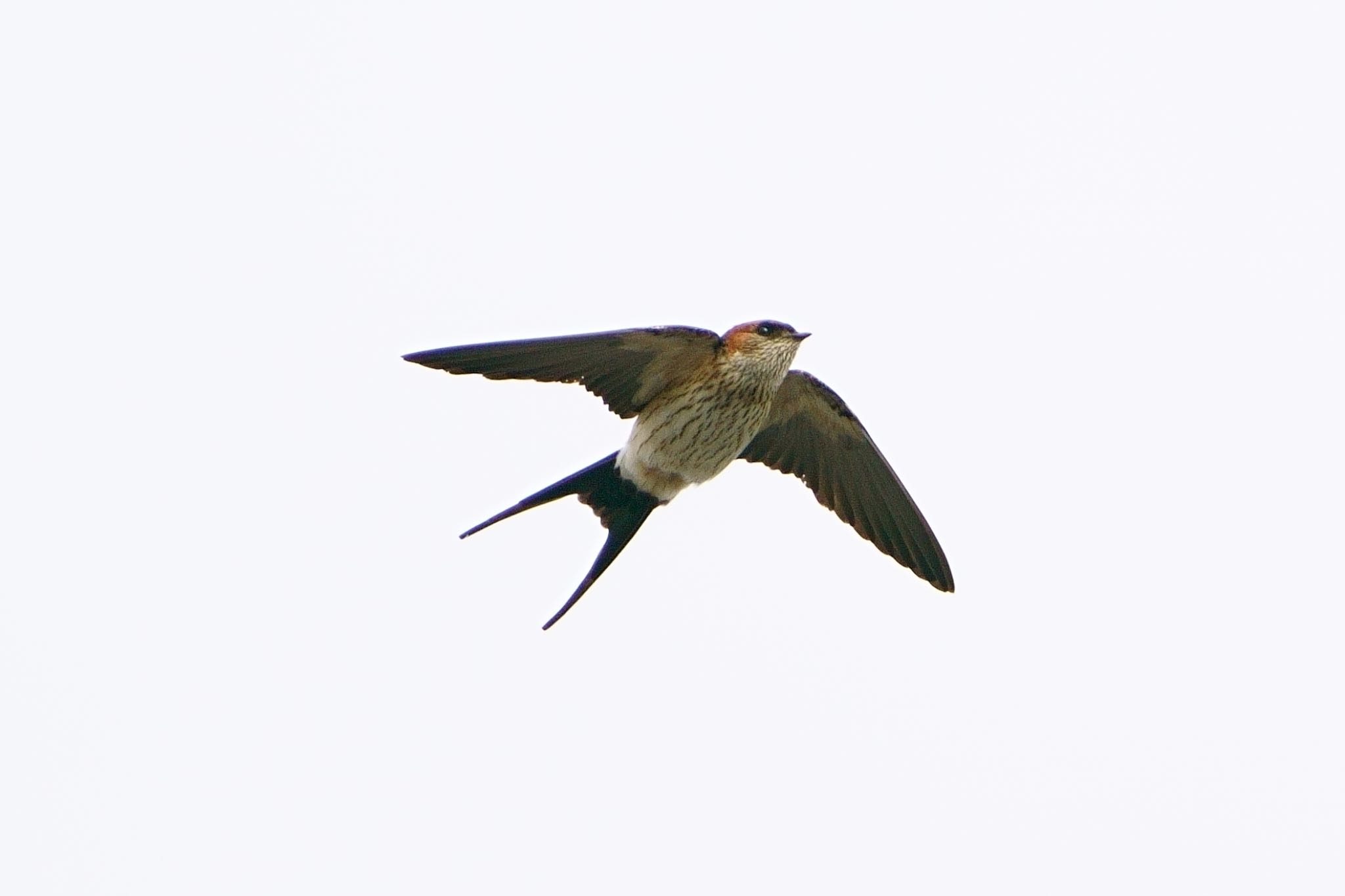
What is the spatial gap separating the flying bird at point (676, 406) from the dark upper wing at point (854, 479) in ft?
0.03

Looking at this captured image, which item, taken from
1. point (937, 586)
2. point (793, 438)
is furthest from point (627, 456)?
point (937, 586)

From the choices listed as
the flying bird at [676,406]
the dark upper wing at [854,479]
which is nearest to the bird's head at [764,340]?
the flying bird at [676,406]

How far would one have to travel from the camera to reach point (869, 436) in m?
→ 9.33

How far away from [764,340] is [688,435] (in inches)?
21.7

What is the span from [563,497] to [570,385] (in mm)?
600

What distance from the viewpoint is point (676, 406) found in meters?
8.67

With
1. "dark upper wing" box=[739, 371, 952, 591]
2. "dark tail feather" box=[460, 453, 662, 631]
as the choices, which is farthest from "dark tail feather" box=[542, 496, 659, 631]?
"dark upper wing" box=[739, 371, 952, 591]

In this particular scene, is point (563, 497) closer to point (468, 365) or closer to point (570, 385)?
point (570, 385)

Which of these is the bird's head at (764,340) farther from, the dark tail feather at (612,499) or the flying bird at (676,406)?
the dark tail feather at (612,499)

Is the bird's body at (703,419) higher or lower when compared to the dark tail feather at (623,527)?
higher

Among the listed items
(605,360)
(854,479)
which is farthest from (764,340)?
(854,479)

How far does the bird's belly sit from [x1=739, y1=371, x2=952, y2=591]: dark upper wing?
542mm

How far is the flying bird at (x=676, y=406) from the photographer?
327 inches

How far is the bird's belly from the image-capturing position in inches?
340
